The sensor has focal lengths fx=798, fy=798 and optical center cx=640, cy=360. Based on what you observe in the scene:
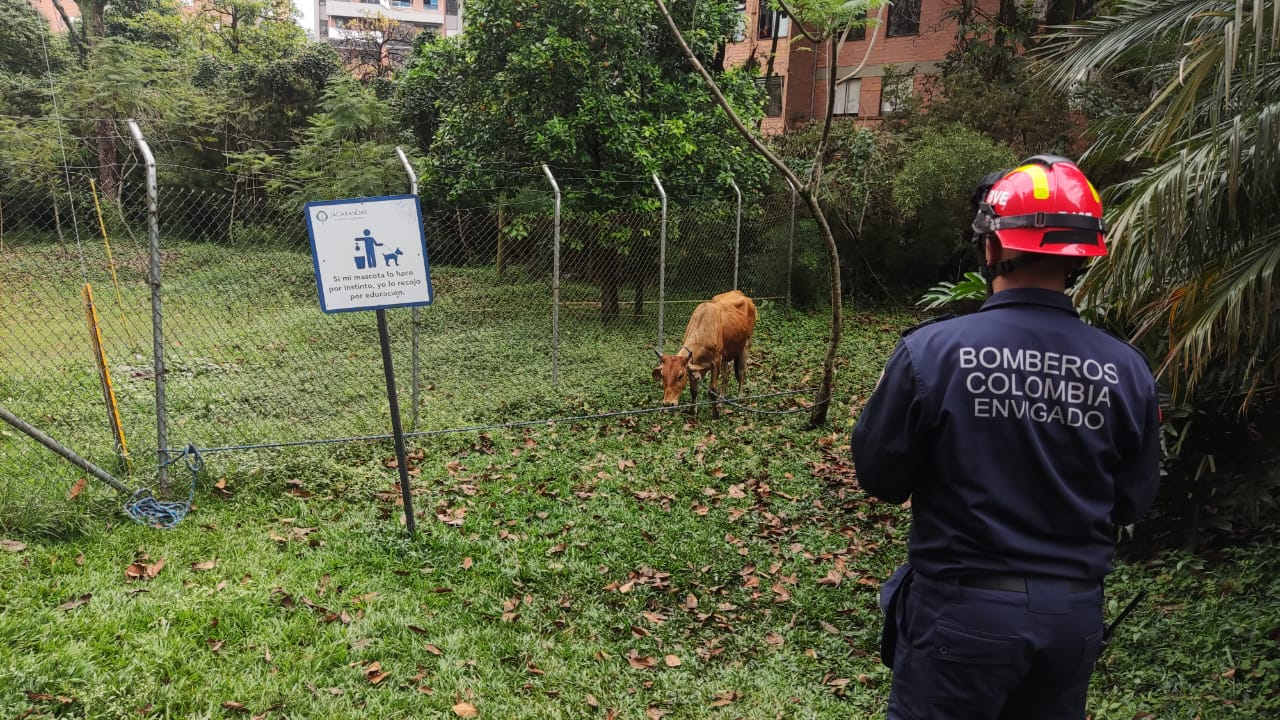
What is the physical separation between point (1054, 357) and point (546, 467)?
5931mm

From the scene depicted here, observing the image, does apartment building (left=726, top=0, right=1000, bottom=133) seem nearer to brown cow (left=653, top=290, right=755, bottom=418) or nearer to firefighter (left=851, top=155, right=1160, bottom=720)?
brown cow (left=653, top=290, right=755, bottom=418)

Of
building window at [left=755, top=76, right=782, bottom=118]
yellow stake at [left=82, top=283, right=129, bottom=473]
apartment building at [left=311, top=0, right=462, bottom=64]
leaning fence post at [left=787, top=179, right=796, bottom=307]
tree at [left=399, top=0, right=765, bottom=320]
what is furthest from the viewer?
apartment building at [left=311, top=0, right=462, bottom=64]

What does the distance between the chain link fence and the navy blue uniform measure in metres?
5.62

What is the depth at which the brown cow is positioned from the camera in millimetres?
9531

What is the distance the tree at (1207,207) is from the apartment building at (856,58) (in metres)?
16.0

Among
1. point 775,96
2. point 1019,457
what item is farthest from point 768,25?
point 1019,457

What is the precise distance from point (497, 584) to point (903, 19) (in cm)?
2264

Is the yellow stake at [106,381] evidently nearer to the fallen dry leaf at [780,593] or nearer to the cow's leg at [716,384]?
the fallen dry leaf at [780,593]

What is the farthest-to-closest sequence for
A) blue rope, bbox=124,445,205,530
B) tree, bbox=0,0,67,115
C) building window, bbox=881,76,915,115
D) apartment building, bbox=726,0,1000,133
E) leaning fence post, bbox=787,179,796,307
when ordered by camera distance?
1. tree, bbox=0,0,67,115
2. apartment building, bbox=726,0,1000,133
3. building window, bbox=881,76,915,115
4. leaning fence post, bbox=787,179,796,307
5. blue rope, bbox=124,445,205,530

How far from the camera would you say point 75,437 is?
23.9 ft

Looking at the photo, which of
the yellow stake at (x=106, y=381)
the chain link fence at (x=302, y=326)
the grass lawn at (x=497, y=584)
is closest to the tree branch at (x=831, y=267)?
the grass lawn at (x=497, y=584)

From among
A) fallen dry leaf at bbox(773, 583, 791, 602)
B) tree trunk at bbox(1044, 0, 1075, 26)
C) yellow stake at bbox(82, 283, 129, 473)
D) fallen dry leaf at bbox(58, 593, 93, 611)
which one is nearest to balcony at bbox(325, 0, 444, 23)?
tree trunk at bbox(1044, 0, 1075, 26)

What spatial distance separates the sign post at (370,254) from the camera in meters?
5.55

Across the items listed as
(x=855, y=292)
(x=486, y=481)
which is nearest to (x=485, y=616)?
(x=486, y=481)
